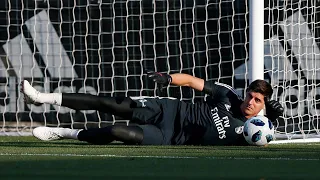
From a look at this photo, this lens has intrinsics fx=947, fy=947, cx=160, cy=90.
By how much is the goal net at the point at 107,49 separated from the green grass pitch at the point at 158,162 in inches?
158

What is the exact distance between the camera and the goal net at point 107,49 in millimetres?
12125

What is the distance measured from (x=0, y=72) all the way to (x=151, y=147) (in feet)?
16.5

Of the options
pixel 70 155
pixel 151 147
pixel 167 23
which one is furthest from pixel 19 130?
pixel 70 155

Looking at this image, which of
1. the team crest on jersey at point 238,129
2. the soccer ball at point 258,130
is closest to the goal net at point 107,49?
the team crest on jersey at point 238,129

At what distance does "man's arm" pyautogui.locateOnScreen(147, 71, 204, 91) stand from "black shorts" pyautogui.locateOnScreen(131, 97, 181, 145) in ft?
0.89

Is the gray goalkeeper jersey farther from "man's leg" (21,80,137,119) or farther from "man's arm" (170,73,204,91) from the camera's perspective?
"man's leg" (21,80,137,119)

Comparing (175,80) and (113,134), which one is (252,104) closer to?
(175,80)

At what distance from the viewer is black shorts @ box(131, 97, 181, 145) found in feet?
28.7

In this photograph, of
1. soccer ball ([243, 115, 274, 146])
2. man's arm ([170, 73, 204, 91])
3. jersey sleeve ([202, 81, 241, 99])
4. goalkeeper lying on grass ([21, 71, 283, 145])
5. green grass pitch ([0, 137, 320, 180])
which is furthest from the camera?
jersey sleeve ([202, 81, 241, 99])

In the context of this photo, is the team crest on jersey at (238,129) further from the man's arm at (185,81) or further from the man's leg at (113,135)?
the man's leg at (113,135)

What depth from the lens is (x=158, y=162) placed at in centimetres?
627

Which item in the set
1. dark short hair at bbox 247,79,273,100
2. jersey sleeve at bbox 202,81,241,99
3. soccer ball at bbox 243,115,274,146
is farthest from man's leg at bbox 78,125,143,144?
dark short hair at bbox 247,79,273,100

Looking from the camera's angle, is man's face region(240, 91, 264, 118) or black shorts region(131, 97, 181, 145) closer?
man's face region(240, 91, 264, 118)

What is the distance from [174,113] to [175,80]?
347 millimetres
